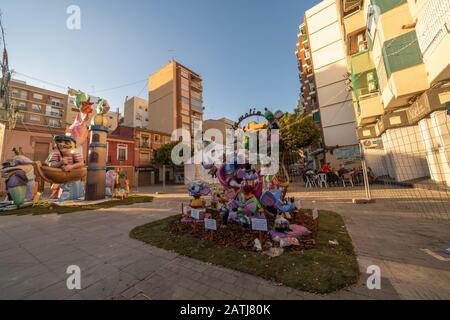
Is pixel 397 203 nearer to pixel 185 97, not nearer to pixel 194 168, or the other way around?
pixel 194 168

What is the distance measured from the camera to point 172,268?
3029 mm

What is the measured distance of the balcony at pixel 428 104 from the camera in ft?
25.4

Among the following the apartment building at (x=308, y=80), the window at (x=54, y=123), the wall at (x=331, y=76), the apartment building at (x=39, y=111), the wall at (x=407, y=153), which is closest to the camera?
the wall at (x=407, y=153)

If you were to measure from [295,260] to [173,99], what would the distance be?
33624 mm

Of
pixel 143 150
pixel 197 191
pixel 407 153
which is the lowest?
pixel 197 191

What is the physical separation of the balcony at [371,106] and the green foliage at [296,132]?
3.85 m

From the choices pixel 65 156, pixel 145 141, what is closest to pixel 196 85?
pixel 145 141

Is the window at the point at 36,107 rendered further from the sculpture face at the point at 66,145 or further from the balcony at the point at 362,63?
Result: the balcony at the point at 362,63

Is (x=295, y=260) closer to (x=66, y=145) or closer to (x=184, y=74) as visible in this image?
Result: (x=66, y=145)

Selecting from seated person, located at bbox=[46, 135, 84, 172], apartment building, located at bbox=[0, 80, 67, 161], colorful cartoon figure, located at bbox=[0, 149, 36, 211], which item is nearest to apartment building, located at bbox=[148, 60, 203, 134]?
apartment building, located at bbox=[0, 80, 67, 161]

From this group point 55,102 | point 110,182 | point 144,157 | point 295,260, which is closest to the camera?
point 295,260

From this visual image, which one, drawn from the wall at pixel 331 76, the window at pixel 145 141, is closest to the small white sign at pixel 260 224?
the wall at pixel 331 76

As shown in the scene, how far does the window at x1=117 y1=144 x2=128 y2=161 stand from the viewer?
2438 cm

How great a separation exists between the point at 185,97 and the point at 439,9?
107ft
